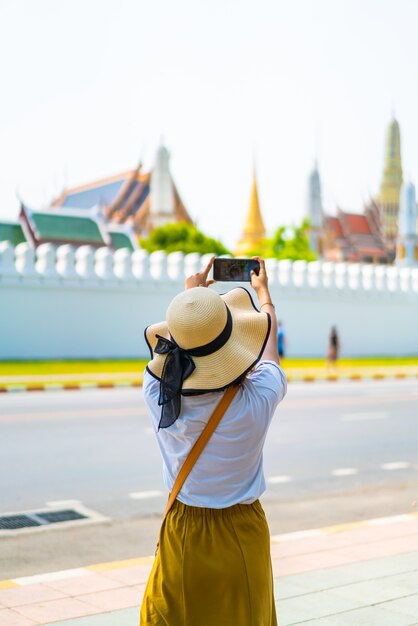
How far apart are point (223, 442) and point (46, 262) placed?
87.8 feet

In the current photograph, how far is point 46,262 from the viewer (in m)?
29.4

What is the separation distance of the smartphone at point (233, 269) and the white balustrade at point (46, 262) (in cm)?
2604

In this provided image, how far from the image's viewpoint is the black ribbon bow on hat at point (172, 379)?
3115 mm

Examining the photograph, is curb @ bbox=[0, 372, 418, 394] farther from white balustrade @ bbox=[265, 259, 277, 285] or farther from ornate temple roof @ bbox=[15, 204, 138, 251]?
ornate temple roof @ bbox=[15, 204, 138, 251]

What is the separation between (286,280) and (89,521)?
89.5 feet

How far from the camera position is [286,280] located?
3450 centimetres

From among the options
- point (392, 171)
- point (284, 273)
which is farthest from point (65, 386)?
point (392, 171)

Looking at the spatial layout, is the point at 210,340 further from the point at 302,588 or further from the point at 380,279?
the point at 380,279

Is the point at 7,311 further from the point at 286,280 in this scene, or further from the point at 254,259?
the point at 254,259

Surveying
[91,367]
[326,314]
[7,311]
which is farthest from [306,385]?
[326,314]

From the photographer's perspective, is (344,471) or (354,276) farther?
(354,276)

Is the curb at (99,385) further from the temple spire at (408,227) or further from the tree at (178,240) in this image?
the temple spire at (408,227)

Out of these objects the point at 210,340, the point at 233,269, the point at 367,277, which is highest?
the point at 233,269

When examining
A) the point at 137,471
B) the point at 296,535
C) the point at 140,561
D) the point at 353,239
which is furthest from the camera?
the point at 353,239
